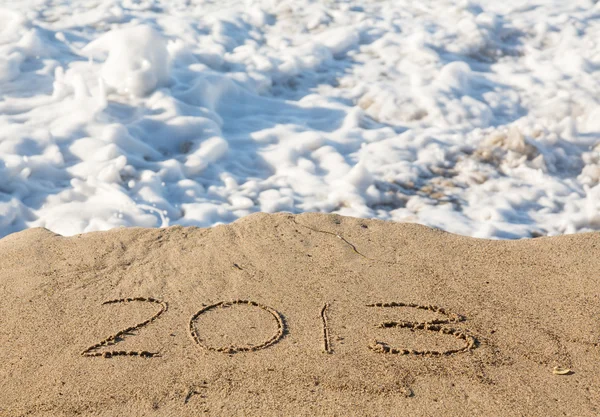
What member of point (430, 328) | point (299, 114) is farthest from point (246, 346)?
point (299, 114)

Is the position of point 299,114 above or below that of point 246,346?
below

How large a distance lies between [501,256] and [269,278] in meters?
1.08

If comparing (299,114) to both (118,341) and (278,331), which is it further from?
(118,341)

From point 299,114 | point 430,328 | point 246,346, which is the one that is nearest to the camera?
point 246,346

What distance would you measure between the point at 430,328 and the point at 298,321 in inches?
19.8

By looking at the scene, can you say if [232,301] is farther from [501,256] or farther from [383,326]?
[501,256]

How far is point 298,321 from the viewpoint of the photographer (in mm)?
2564

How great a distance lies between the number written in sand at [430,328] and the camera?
Answer: 2406 mm

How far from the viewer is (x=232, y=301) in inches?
106


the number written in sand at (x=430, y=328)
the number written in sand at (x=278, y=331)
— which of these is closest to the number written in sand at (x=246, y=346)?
the number written in sand at (x=278, y=331)

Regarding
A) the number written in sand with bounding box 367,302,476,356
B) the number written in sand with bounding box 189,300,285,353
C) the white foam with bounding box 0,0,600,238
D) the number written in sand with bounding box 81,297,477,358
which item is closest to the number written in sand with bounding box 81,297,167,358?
the number written in sand with bounding box 81,297,477,358

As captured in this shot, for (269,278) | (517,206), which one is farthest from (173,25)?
(269,278)

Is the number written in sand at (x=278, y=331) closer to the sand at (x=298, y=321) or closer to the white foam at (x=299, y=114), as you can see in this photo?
the sand at (x=298, y=321)

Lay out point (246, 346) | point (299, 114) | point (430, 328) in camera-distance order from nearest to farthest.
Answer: point (246, 346), point (430, 328), point (299, 114)
